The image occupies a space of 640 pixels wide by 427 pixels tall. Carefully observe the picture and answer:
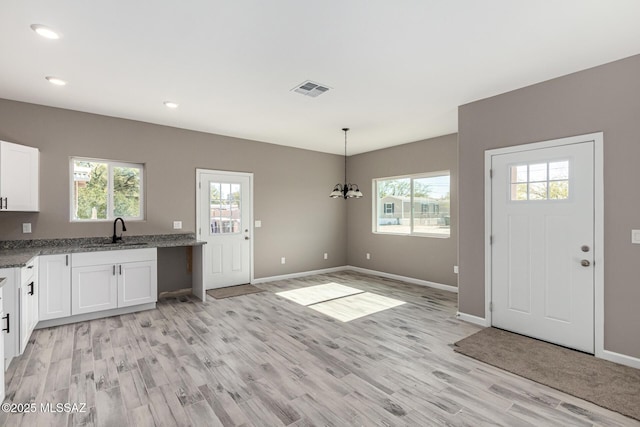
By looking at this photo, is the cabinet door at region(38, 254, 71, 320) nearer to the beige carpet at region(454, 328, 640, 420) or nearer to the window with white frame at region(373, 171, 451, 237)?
the beige carpet at region(454, 328, 640, 420)

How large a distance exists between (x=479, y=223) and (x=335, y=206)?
3885mm

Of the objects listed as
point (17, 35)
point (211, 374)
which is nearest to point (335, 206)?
point (211, 374)

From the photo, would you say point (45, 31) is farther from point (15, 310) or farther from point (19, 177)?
point (15, 310)

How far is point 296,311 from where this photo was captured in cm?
444

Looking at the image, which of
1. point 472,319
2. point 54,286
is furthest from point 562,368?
point 54,286

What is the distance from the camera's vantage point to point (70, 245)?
13.9ft

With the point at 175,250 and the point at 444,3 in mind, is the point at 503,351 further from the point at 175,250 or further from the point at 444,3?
the point at 175,250

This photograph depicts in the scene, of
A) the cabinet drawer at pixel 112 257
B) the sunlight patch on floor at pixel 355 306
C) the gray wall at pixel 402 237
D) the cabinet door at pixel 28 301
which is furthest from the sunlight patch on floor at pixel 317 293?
the cabinet door at pixel 28 301

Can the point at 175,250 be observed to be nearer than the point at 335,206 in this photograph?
Yes

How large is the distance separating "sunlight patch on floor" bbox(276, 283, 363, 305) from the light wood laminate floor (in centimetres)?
86

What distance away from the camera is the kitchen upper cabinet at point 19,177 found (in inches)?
137

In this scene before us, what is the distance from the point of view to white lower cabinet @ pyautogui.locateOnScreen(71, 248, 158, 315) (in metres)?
3.89

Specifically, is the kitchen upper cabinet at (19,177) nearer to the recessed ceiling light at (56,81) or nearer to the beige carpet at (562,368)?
the recessed ceiling light at (56,81)

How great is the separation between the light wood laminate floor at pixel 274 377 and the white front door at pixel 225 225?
1.61 meters
